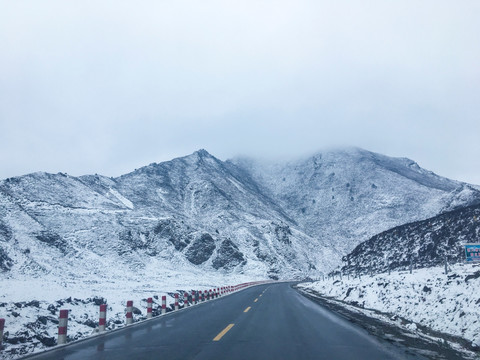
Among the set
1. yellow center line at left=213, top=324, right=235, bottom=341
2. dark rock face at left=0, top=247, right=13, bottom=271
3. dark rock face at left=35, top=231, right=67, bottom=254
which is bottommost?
yellow center line at left=213, top=324, right=235, bottom=341

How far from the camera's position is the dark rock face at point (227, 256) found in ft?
247

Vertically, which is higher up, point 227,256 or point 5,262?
point 5,262

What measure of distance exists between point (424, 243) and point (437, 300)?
103 feet

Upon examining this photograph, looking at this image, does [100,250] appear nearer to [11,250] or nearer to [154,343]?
[11,250]

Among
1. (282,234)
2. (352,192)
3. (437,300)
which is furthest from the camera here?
(352,192)

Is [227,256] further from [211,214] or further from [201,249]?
[211,214]

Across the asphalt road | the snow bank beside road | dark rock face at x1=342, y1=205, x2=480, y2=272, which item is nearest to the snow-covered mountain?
dark rock face at x1=342, y1=205, x2=480, y2=272

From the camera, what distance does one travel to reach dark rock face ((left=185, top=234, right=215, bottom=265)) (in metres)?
74.3

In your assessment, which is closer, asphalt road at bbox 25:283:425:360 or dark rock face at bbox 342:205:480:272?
asphalt road at bbox 25:283:425:360

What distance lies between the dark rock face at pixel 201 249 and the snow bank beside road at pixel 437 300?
188ft

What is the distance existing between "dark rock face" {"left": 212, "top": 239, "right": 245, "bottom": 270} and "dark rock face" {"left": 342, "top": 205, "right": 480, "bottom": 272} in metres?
28.4

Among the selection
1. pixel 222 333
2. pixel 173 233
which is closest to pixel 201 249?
pixel 173 233

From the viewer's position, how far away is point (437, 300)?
12.8 m

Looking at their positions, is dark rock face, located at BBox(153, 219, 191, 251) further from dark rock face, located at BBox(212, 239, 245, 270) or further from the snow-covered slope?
the snow-covered slope
